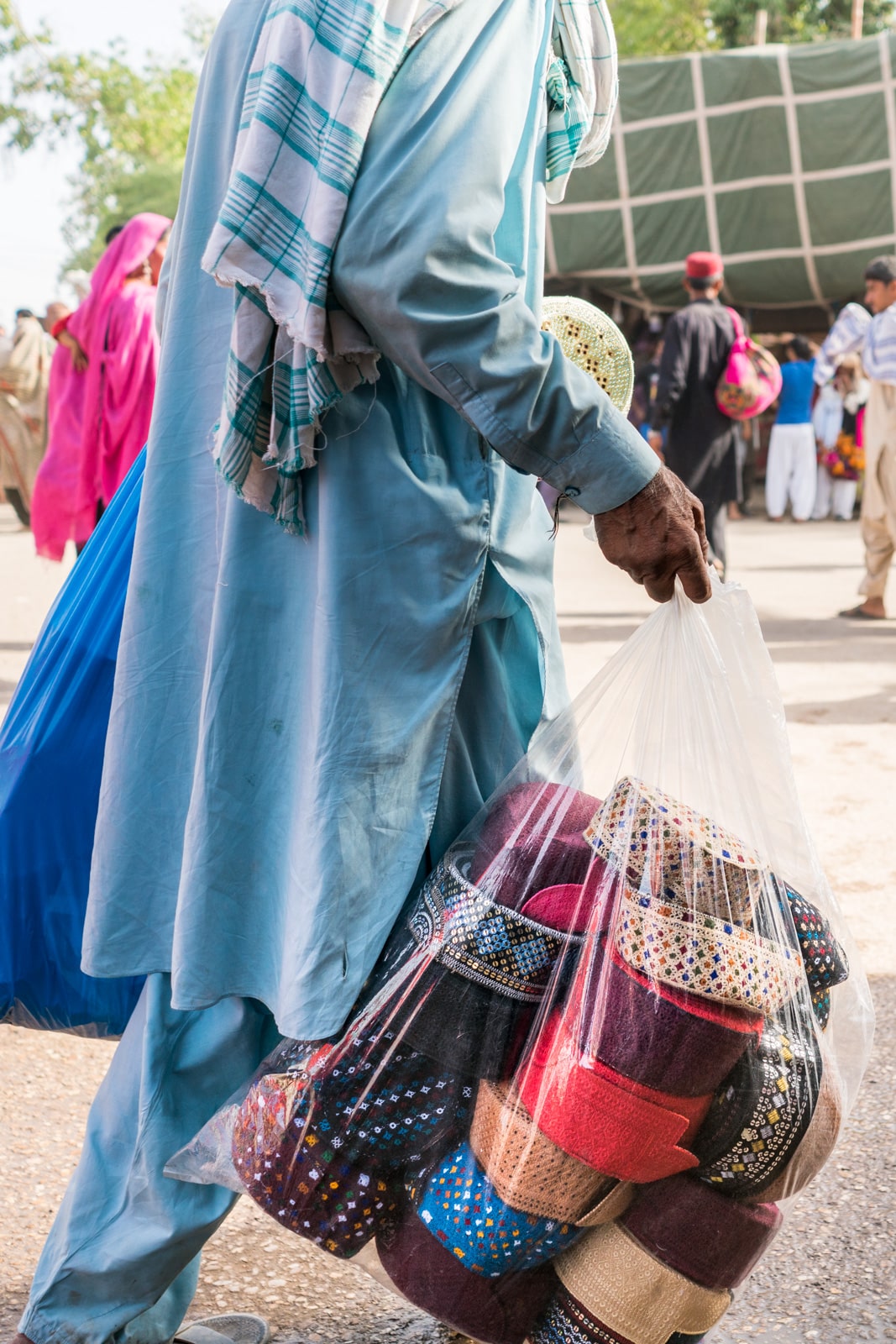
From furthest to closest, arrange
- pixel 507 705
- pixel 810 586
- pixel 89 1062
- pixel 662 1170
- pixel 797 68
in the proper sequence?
1. pixel 797 68
2. pixel 810 586
3. pixel 89 1062
4. pixel 507 705
5. pixel 662 1170

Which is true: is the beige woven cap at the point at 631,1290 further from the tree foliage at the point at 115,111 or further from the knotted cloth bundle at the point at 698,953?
the tree foliage at the point at 115,111

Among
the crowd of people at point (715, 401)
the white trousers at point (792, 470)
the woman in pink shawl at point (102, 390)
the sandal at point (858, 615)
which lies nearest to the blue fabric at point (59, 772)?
the woman in pink shawl at point (102, 390)

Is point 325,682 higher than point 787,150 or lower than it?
lower

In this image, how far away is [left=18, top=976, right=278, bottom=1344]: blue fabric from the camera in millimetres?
1635

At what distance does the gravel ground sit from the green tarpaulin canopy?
1163cm

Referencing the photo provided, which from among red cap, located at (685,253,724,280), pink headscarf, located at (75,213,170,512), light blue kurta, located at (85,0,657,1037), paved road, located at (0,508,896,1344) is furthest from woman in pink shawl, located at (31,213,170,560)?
red cap, located at (685,253,724,280)

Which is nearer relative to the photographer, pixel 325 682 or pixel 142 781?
pixel 325 682

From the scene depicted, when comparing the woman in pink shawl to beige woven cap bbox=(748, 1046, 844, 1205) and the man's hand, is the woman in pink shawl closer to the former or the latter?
the man's hand

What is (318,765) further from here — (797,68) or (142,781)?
(797,68)

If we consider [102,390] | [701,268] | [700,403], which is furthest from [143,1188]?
[701,268]

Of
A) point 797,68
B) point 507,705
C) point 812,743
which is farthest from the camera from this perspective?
point 797,68

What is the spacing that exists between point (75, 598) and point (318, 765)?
0.55m

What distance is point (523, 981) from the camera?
1.46 meters

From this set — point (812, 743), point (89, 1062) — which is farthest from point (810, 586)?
point (89, 1062)
